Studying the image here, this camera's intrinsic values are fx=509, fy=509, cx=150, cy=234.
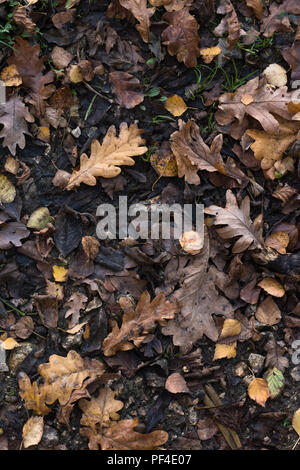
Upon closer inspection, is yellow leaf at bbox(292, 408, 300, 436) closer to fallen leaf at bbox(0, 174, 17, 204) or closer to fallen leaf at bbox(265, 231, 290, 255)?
fallen leaf at bbox(265, 231, 290, 255)

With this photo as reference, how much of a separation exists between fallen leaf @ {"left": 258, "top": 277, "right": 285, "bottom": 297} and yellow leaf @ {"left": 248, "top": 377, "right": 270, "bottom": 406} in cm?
45

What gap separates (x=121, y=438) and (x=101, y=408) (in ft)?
0.59

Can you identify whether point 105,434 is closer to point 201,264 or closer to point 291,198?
point 201,264

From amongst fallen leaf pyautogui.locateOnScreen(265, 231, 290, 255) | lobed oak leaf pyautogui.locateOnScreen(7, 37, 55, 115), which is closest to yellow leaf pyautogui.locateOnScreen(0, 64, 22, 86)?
lobed oak leaf pyautogui.locateOnScreen(7, 37, 55, 115)

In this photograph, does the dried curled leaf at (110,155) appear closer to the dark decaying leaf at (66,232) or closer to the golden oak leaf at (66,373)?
the dark decaying leaf at (66,232)

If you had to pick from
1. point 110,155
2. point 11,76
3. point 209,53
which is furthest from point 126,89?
point 11,76

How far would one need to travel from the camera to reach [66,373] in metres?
2.58

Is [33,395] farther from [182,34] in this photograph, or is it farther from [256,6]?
[256,6]

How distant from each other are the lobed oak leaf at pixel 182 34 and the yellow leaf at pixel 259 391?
1791mm

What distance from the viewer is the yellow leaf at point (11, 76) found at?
276 cm

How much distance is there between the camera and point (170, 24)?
2818mm

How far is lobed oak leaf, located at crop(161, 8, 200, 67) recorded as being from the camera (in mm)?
2781
